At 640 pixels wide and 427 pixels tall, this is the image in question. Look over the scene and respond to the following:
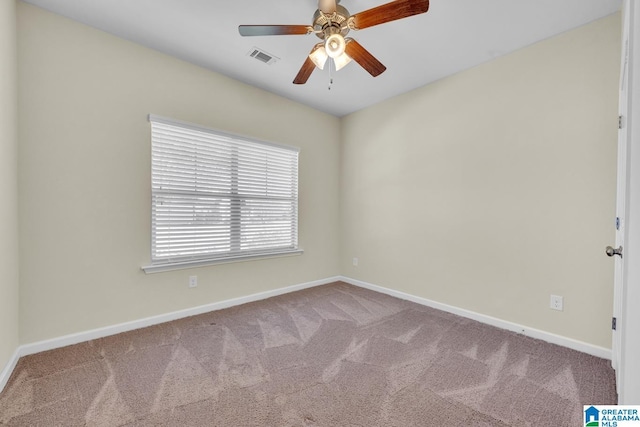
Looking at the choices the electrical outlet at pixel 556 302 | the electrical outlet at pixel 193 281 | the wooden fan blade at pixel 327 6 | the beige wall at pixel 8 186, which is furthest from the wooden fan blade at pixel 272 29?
the electrical outlet at pixel 556 302

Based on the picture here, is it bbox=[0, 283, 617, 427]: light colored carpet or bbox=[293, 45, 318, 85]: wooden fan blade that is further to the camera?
bbox=[293, 45, 318, 85]: wooden fan blade

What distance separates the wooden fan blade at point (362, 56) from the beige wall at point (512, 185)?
1.36 metres

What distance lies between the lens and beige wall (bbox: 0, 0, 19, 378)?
173cm

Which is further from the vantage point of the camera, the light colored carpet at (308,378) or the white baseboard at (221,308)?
the white baseboard at (221,308)

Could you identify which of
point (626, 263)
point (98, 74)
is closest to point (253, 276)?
point (98, 74)

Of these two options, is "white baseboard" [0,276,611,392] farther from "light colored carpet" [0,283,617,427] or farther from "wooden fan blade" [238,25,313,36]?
"wooden fan blade" [238,25,313,36]

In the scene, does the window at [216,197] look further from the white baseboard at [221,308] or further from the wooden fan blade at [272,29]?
the wooden fan blade at [272,29]

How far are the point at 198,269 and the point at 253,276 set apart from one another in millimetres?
683

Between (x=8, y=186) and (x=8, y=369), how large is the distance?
1229mm

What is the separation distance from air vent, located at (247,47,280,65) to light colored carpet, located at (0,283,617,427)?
106 inches

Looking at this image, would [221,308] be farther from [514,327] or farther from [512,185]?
[512,185]

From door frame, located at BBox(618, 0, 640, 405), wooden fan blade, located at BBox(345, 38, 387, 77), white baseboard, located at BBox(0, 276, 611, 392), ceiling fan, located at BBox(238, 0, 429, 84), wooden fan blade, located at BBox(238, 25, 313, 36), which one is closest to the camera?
door frame, located at BBox(618, 0, 640, 405)

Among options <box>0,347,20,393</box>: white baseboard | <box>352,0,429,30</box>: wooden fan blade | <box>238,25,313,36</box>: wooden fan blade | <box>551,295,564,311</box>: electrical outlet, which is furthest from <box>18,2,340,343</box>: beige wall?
<box>551,295,564,311</box>: electrical outlet

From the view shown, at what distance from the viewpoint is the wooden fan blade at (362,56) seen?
193cm
